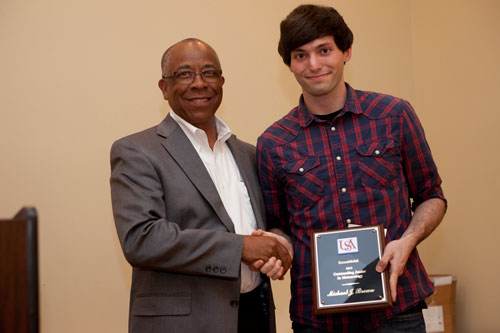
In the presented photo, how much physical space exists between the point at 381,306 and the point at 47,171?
2137 mm

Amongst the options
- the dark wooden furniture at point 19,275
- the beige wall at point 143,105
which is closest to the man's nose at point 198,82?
the beige wall at point 143,105

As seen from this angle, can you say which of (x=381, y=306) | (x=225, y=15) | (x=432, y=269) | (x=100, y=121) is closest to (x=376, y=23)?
(x=225, y=15)

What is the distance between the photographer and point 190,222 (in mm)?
2207

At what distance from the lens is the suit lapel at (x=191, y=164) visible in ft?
7.32

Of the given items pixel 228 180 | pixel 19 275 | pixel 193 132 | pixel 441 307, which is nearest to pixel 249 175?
pixel 228 180

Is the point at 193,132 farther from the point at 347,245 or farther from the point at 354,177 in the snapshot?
the point at 347,245

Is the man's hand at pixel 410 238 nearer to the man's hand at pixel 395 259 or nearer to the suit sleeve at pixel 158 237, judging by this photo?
the man's hand at pixel 395 259

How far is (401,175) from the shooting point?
226 centimetres

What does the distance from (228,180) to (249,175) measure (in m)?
0.12

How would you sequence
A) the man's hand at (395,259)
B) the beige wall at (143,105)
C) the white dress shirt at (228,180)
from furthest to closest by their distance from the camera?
the beige wall at (143,105), the white dress shirt at (228,180), the man's hand at (395,259)

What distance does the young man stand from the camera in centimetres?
213

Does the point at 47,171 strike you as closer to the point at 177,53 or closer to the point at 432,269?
the point at 177,53

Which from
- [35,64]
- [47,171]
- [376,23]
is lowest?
[47,171]

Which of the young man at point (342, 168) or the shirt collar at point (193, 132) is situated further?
the shirt collar at point (193, 132)
